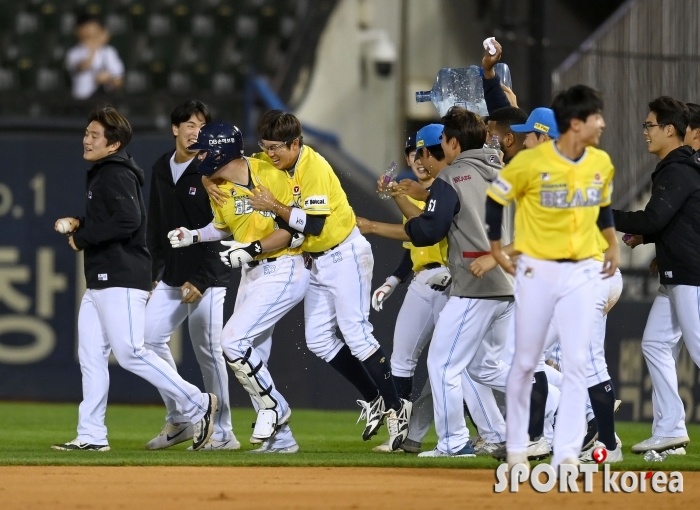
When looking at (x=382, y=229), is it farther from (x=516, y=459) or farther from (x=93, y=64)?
(x=93, y=64)

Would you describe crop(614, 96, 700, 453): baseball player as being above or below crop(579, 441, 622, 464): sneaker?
above

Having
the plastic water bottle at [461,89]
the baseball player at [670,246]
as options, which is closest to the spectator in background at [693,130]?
the baseball player at [670,246]

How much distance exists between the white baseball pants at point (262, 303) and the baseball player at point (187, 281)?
1.63 feet

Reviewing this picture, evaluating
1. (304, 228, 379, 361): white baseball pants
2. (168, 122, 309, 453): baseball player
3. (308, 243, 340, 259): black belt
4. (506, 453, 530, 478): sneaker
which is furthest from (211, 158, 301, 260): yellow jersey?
(506, 453, 530, 478): sneaker

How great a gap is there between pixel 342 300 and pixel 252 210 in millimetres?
781

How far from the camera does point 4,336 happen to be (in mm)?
11023

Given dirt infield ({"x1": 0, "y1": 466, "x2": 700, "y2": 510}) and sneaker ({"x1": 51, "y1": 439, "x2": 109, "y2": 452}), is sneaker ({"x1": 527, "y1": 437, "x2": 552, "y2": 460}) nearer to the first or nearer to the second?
dirt infield ({"x1": 0, "y1": 466, "x2": 700, "y2": 510})

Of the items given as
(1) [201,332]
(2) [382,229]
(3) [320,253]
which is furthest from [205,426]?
(2) [382,229]

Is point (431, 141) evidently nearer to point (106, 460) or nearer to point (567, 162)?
point (567, 162)

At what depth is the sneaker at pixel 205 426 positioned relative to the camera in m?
7.61

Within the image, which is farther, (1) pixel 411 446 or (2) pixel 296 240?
(1) pixel 411 446

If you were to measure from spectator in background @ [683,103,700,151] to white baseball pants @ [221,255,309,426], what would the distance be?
2564 mm

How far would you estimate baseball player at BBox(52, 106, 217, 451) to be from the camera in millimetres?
7414

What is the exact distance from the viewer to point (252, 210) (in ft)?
23.9
